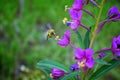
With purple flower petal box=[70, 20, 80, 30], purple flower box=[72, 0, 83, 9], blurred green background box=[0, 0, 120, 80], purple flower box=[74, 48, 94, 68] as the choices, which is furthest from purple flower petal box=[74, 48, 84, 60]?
blurred green background box=[0, 0, 120, 80]

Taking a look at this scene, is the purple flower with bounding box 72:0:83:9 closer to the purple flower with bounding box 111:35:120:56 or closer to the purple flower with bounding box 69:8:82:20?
the purple flower with bounding box 69:8:82:20

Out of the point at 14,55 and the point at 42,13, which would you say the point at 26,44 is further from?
the point at 42,13

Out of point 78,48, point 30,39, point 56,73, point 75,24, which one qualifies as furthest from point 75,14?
point 30,39

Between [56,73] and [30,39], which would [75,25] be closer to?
[56,73]

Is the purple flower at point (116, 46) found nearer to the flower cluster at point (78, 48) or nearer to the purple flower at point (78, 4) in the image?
the flower cluster at point (78, 48)

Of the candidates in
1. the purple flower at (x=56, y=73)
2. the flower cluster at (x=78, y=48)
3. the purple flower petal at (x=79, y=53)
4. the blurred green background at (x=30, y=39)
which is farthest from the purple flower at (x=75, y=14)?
the blurred green background at (x=30, y=39)

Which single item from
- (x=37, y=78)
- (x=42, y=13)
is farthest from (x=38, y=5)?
(x=37, y=78)

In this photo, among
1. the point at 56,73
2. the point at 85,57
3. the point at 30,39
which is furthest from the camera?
the point at 30,39
